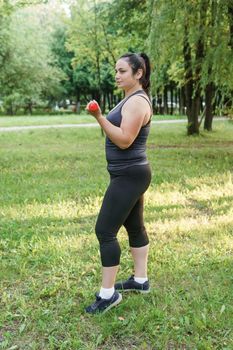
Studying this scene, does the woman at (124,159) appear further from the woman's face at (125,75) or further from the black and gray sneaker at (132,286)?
the black and gray sneaker at (132,286)

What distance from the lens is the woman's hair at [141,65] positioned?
10.8 feet

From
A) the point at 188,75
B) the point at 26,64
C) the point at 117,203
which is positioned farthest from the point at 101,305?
the point at 26,64

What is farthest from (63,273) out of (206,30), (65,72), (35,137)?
(65,72)

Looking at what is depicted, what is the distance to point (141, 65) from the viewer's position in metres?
3.31

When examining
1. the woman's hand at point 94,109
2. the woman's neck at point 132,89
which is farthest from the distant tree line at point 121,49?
the woman's hand at point 94,109

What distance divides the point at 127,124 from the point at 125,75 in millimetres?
405

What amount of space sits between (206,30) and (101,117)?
819 centimetres

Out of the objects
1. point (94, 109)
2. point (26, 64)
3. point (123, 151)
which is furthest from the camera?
point (26, 64)

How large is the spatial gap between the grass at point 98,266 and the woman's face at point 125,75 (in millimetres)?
1676

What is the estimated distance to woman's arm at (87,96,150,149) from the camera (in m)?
3.12

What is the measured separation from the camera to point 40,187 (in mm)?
7820

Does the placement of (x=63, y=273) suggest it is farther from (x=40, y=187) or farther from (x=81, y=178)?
(x=81, y=178)

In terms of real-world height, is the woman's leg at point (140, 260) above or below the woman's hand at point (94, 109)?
below

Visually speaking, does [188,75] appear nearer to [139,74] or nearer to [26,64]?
[139,74]
